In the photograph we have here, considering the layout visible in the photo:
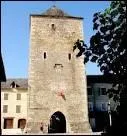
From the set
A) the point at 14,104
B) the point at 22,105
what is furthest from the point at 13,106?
the point at 22,105

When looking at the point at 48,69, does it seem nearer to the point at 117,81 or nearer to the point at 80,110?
the point at 80,110

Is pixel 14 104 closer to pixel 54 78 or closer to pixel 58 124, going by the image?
pixel 58 124

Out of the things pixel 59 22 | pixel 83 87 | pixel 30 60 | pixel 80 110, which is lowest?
pixel 80 110

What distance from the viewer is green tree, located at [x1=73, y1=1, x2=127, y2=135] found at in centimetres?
850

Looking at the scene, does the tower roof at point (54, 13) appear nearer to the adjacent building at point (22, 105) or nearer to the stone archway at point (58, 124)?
the adjacent building at point (22, 105)

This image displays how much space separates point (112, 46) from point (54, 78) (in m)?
27.7

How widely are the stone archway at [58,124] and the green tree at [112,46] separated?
89.9ft

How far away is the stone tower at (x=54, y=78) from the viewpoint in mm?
35094

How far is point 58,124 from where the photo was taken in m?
40.3

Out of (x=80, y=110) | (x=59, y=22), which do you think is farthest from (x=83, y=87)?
(x=59, y=22)

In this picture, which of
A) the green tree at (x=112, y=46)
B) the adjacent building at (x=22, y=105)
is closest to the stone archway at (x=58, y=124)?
the adjacent building at (x=22, y=105)

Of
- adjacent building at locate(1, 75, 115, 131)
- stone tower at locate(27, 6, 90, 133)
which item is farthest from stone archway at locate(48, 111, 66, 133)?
adjacent building at locate(1, 75, 115, 131)

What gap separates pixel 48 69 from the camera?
1439 inches

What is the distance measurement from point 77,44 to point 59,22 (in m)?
30.4
